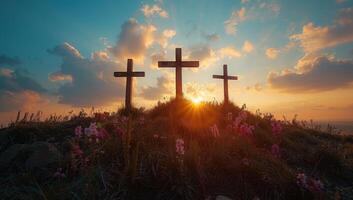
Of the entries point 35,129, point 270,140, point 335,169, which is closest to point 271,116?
point 270,140

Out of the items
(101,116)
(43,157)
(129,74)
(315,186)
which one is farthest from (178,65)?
(315,186)

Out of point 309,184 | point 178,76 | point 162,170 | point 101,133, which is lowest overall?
point 309,184

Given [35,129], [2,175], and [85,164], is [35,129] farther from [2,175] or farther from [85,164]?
[85,164]

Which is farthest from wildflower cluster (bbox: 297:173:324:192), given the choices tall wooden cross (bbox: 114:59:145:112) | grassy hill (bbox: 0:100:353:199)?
tall wooden cross (bbox: 114:59:145:112)

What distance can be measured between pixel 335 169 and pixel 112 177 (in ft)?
18.2

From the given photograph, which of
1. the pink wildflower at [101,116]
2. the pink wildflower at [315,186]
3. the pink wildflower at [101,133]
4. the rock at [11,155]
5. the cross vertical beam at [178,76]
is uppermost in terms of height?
the cross vertical beam at [178,76]

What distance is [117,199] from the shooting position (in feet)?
14.8

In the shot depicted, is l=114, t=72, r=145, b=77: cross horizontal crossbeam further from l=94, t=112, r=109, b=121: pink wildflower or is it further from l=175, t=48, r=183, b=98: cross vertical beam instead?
l=94, t=112, r=109, b=121: pink wildflower

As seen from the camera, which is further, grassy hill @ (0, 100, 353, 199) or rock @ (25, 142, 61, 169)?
rock @ (25, 142, 61, 169)

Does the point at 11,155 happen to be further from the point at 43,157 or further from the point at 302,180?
the point at 302,180

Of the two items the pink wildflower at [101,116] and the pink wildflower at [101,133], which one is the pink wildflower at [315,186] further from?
the pink wildflower at [101,116]

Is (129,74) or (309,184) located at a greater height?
(129,74)

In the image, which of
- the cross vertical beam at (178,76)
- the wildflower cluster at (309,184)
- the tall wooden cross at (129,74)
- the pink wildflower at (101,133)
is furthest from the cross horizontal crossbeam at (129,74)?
the wildflower cluster at (309,184)

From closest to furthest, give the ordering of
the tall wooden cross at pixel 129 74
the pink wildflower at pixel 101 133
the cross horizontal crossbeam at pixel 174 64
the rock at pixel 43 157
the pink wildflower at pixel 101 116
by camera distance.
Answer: the pink wildflower at pixel 101 133
the rock at pixel 43 157
the pink wildflower at pixel 101 116
the cross horizontal crossbeam at pixel 174 64
the tall wooden cross at pixel 129 74
